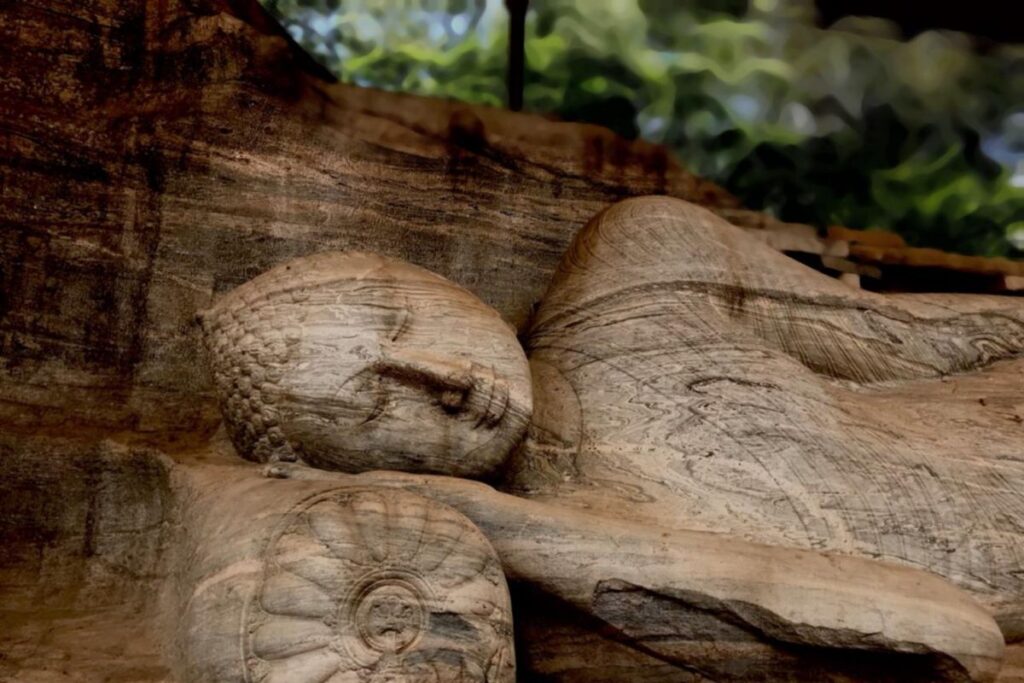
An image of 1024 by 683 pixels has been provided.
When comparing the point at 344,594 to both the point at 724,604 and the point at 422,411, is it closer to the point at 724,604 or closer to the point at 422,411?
the point at 422,411

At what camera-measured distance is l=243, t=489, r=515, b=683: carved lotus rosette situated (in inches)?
75.7

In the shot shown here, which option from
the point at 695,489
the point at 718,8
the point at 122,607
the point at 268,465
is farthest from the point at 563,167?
the point at 122,607

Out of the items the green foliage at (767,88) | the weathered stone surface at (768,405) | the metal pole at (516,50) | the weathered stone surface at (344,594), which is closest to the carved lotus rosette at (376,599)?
the weathered stone surface at (344,594)

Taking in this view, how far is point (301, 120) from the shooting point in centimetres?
340

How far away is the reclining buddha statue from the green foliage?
47.8 inches

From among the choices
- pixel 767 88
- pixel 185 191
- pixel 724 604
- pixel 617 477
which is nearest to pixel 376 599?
pixel 724 604

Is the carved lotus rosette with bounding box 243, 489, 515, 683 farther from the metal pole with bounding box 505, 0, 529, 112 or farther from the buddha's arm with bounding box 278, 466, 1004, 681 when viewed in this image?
the metal pole with bounding box 505, 0, 529, 112

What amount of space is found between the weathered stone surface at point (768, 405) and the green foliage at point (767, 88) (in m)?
1.19

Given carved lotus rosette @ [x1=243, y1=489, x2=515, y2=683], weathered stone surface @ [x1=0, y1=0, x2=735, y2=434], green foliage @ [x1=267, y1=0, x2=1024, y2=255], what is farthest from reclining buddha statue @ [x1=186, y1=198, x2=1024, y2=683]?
green foliage @ [x1=267, y1=0, x2=1024, y2=255]

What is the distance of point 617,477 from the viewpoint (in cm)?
270

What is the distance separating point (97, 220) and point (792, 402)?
1889mm

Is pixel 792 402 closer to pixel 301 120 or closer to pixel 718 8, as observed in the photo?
pixel 301 120

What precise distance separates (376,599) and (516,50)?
8.45 feet

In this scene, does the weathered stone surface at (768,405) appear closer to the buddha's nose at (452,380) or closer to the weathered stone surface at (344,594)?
the buddha's nose at (452,380)
